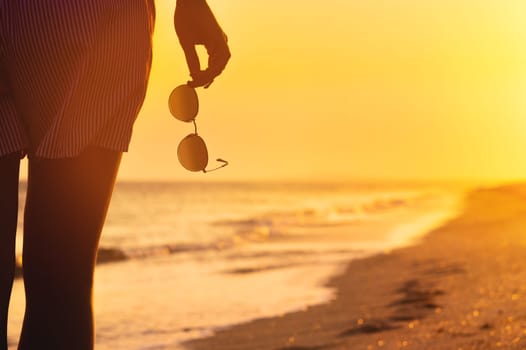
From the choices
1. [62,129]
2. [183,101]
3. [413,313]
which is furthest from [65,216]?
[413,313]

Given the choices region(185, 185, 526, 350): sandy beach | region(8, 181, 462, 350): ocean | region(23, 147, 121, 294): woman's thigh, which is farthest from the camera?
region(8, 181, 462, 350): ocean

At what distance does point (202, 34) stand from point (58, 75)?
45 centimetres

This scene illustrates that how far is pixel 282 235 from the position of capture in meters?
20.5

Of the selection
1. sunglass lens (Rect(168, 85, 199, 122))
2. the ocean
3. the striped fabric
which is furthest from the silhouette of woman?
the ocean

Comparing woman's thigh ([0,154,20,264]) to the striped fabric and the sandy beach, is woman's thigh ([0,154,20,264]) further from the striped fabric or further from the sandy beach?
the sandy beach

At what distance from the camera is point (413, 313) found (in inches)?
256

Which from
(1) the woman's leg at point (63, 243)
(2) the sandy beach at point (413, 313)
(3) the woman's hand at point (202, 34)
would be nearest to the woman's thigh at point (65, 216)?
(1) the woman's leg at point (63, 243)

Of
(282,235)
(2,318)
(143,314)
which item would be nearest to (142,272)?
(143,314)

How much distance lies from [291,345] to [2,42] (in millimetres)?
4293

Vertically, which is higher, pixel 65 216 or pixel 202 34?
pixel 202 34

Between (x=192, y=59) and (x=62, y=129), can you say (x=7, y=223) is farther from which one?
(x=192, y=59)

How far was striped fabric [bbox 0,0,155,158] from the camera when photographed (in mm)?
1693

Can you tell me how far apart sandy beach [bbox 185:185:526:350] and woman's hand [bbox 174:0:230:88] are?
2.91 metres

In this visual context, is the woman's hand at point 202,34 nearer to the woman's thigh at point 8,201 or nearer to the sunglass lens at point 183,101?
the sunglass lens at point 183,101
